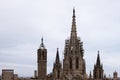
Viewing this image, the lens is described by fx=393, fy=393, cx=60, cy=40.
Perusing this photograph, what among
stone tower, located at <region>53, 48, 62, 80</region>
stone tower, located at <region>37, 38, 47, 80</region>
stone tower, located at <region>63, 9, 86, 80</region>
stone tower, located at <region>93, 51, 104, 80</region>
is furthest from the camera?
stone tower, located at <region>93, 51, 104, 80</region>

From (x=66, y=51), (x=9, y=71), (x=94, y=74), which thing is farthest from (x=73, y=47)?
(x=9, y=71)

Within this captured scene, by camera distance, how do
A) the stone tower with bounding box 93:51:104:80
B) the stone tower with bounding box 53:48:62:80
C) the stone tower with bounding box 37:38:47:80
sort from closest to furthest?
the stone tower with bounding box 37:38:47:80
the stone tower with bounding box 53:48:62:80
the stone tower with bounding box 93:51:104:80

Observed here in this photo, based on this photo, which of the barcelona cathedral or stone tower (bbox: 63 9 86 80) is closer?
the barcelona cathedral

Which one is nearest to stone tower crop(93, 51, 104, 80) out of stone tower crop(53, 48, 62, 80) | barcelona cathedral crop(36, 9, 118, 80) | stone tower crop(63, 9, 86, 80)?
barcelona cathedral crop(36, 9, 118, 80)

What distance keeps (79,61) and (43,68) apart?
40.3 meters

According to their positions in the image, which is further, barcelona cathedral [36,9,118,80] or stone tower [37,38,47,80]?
barcelona cathedral [36,9,118,80]

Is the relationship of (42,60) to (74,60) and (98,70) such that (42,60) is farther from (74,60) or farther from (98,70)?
(98,70)

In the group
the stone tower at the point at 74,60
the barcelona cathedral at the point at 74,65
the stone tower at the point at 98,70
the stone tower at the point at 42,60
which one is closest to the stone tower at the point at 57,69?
the barcelona cathedral at the point at 74,65

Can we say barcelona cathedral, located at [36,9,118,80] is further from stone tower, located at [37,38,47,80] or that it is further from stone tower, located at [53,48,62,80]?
stone tower, located at [37,38,47,80]

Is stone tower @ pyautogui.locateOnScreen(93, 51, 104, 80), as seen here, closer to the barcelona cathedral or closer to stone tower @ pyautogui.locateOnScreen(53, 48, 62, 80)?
the barcelona cathedral

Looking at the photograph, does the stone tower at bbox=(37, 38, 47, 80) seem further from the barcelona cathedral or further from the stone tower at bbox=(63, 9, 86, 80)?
the stone tower at bbox=(63, 9, 86, 80)

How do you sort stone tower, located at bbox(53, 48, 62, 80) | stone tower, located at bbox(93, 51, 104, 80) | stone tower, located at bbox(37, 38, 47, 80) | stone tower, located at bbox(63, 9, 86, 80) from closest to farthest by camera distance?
stone tower, located at bbox(37, 38, 47, 80) < stone tower, located at bbox(53, 48, 62, 80) < stone tower, located at bbox(63, 9, 86, 80) < stone tower, located at bbox(93, 51, 104, 80)

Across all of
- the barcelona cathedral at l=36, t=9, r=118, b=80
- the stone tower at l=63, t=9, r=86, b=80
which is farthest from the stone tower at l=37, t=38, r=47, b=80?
the stone tower at l=63, t=9, r=86, b=80

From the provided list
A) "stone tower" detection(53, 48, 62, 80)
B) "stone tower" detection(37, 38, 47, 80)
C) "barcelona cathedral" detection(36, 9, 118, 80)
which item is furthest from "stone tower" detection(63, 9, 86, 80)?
"stone tower" detection(37, 38, 47, 80)
